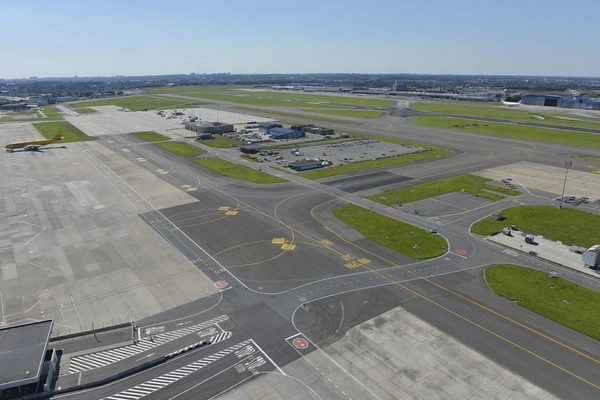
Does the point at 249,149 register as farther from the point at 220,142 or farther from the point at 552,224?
the point at 552,224

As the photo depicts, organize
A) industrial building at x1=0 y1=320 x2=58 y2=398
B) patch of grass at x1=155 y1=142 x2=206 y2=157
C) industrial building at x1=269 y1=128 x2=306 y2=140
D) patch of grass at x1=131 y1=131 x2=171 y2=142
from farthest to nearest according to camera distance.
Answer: patch of grass at x1=131 y1=131 x2=171 y2=142
industrial building at x1=269 y1=128 x2=306 y2=140
patch of grass at x1=155 y1=142 x2=206 y2=157
industrial building at x1=0 y1=320 x2=58 y2=398

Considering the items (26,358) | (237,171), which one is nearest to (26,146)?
(237,171)

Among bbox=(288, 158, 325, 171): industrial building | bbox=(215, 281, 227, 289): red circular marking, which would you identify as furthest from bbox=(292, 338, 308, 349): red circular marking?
bbox=(288, 158, 325, 171): industrial building

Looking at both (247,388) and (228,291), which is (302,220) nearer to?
(228,291)

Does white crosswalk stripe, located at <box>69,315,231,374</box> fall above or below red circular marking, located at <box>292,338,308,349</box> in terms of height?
below

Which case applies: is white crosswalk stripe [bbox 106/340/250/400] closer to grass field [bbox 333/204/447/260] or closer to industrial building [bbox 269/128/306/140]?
grass field [bbox 333/204/447/260]

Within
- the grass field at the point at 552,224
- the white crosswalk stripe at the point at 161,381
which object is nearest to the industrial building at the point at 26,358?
the white crosswalk stripe at the point at 161,381
